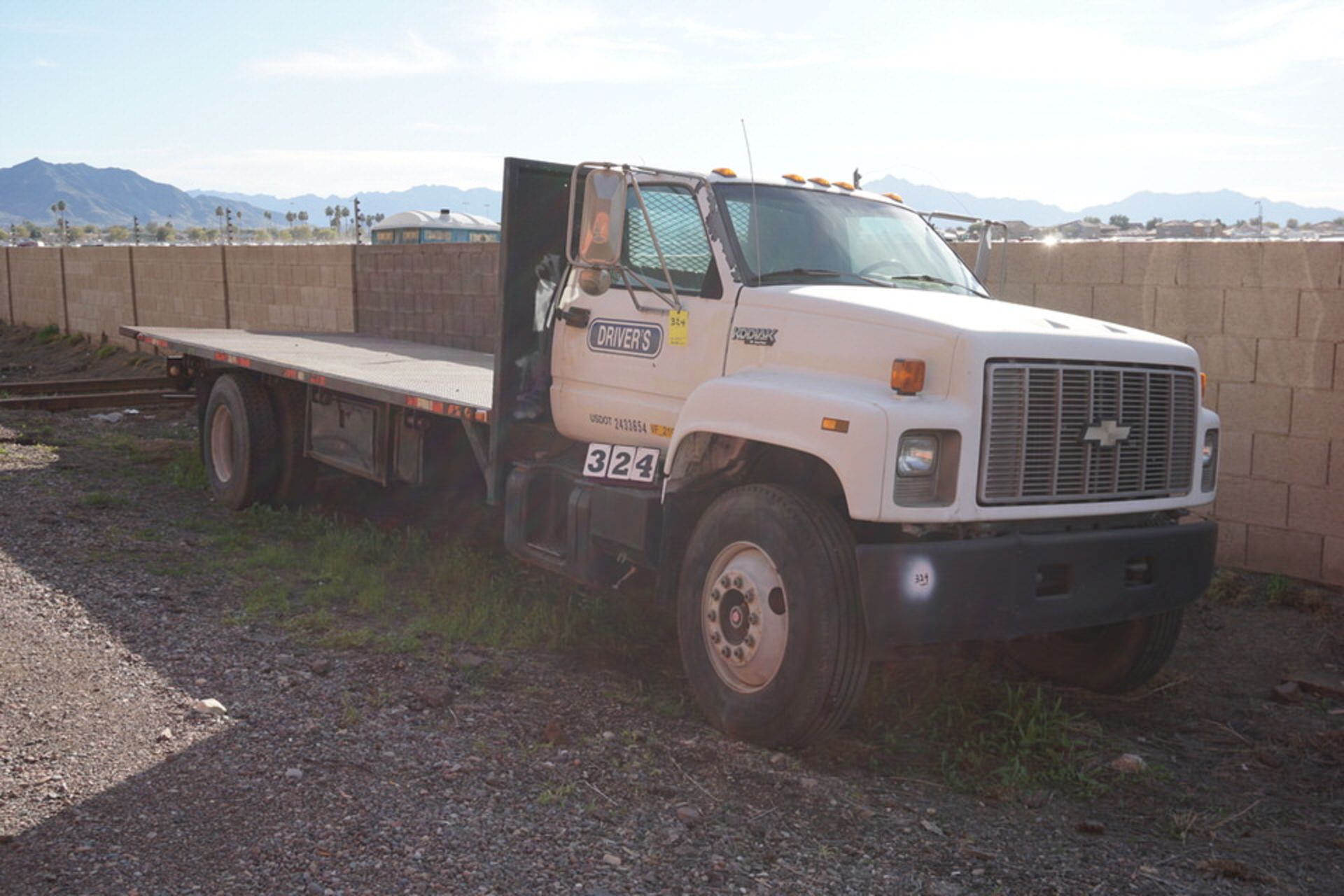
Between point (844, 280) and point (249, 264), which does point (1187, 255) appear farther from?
point (249, 264)

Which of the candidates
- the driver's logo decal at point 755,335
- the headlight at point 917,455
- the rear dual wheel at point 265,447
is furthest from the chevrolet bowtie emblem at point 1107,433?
the rear dual wheel at point 265,447

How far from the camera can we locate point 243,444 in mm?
9219

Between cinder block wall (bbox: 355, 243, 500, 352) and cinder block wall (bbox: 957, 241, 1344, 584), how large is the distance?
6299 mm

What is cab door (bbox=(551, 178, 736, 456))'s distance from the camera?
18.4ft

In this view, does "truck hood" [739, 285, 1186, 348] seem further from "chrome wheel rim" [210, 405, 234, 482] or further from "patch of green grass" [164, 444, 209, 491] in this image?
"patch of green grass" [164, 444, 209, 491]

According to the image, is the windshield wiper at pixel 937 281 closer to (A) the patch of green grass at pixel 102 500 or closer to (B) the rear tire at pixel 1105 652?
(B) the rear tire at pixel 1105 652

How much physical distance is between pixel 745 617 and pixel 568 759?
0.89m

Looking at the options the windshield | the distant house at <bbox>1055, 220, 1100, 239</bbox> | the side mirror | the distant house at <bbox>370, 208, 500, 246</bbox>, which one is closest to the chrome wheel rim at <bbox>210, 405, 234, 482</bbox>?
the side mirror

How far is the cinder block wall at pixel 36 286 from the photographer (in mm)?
26375

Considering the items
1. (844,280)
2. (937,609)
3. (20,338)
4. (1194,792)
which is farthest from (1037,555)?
(20,338)

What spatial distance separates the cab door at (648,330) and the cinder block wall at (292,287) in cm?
1000

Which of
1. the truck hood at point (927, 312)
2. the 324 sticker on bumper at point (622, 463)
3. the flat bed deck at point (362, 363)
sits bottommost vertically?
the 324 sticker on bumper at point (622, 463)

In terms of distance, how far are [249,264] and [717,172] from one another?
1428cm

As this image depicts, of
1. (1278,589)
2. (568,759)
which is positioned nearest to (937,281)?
(568,759)
